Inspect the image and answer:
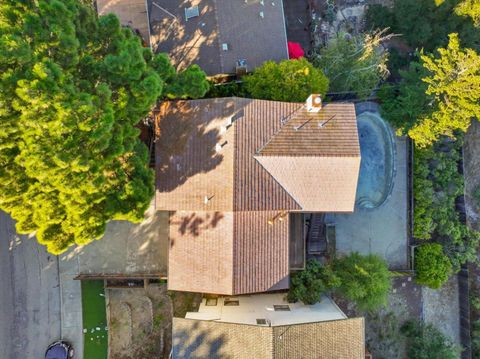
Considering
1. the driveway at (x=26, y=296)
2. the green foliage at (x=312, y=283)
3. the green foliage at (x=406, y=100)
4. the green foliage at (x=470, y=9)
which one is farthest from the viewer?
the driveway at (x=26, y=296)

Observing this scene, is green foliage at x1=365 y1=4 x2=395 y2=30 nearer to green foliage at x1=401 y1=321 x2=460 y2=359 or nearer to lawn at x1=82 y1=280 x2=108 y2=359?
green foliage at x1=401 y1=321 x2=460 y2=359

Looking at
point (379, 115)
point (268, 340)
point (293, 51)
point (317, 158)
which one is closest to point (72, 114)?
point (317, 158)

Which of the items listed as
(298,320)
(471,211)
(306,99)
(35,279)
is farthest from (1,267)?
(471,211)

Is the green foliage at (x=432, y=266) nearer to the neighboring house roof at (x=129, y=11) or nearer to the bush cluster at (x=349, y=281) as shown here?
the bush cluster at (x=349, y=281)

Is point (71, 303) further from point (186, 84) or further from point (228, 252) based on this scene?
point (186, 84)

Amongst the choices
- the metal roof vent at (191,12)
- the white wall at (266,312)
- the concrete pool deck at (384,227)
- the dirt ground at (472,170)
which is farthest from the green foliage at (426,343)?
the metal roof vent at (191,12)

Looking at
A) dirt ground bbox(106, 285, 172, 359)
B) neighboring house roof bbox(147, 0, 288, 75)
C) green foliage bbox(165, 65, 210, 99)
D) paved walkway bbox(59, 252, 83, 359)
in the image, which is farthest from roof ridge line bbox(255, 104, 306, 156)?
paved walkway bbox(59, 252, 83, 359)

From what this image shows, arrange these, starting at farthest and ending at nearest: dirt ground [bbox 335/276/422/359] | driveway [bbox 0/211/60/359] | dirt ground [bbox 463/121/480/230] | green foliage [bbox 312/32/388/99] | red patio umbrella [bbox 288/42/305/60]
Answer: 1. dirt ground [bbox 463/121/480/230]
2. dirt ground [bbox 335/276/422/359]
3. red patio umbrella [bbox 288/42/305/60]
4. driveway [bbox 0/211/60/359]
5. green foliage [bbox 312/32/388/99]

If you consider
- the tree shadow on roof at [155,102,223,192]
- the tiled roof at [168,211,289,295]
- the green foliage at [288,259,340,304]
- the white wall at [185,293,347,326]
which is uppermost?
the tree shadow on roof at [155,102,223,192]

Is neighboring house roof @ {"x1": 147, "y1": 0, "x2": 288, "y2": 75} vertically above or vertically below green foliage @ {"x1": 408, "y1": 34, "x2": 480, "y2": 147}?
above
